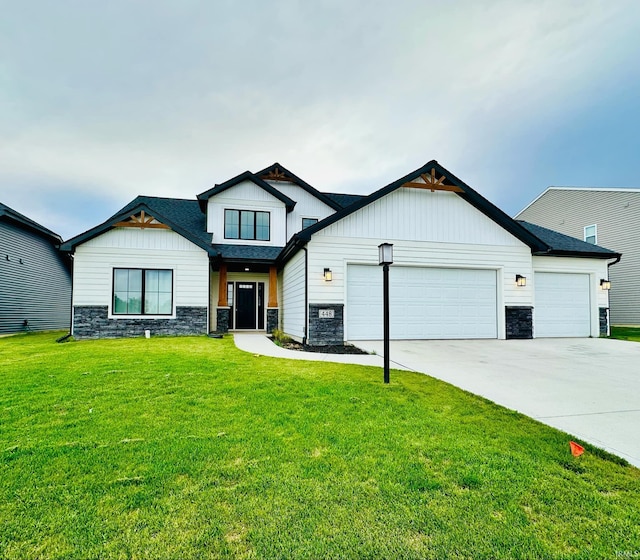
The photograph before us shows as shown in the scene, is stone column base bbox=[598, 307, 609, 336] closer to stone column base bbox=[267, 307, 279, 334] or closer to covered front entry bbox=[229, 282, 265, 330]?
stone column base bbox=[267, 307, 279, 334]

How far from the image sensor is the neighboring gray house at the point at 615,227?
55.1ft

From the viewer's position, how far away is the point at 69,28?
11.0 m

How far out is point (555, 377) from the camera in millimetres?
5711

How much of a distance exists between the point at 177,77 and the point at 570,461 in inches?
625

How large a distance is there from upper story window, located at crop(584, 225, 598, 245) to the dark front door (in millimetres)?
17927

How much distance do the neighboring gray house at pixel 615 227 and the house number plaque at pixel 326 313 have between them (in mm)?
16452

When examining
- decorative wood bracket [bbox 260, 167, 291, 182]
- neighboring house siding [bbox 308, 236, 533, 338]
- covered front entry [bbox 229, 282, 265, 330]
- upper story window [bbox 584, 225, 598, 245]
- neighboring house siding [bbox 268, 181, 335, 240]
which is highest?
decorative wood bracket [bbox 260, 167, 291, 182]

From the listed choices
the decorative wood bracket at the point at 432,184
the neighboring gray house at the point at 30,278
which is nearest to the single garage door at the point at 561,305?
the decorative wood bracket at the point at 432,184

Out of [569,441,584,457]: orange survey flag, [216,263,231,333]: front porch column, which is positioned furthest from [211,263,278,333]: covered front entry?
[569,441,584,457]: orange survey flag

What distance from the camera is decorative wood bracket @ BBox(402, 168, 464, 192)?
34.6ft

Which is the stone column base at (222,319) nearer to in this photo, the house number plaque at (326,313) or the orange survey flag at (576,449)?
the house number plaque at (326,313)

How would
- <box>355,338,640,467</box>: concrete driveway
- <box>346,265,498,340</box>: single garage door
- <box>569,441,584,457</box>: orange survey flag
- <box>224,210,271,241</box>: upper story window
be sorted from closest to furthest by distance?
<box>569,441,584,457</box>: orange survey flag
<box>355,338,640,467</box>: concrete driveway
<box>346,265,498,340</box>: single garage door
<box>224,210,271,241</box>: upper story window

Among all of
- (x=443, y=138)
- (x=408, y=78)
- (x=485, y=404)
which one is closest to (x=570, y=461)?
(x=485, y=404)

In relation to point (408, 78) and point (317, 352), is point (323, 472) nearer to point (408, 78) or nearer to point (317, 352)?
point (317, 352)
